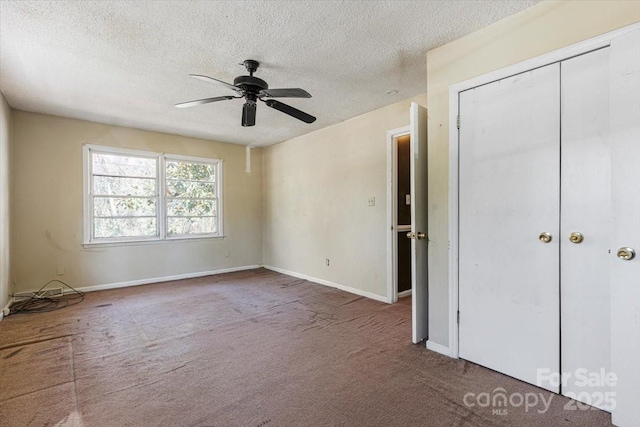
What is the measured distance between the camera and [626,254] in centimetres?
157

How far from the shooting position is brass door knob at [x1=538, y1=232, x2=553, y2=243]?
1.89 meters

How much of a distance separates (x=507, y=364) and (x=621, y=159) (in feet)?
4.69

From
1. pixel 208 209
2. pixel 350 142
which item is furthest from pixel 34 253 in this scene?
pixel 350 142

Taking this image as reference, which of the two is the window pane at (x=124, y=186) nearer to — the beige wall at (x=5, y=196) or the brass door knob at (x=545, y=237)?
the beige wall at (x=5, y=196)

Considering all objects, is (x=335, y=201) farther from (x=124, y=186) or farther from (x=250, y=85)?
(x=124, y=186)

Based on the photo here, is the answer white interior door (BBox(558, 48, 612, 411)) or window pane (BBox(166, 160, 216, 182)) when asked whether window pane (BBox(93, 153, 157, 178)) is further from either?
white interior door (BBox(558, 48, 612, 411))

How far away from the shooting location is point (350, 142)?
4.38 metres

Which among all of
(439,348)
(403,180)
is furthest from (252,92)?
(439,348)

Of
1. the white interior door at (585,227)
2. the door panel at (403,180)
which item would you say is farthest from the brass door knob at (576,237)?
the door panel at (403,180)

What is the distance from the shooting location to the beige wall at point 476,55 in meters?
1.73

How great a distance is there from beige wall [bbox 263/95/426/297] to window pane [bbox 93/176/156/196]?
2.10 metres

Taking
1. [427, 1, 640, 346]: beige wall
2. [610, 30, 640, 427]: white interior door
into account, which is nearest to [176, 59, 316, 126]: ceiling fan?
[427, 1, 640, 346]: beige wall

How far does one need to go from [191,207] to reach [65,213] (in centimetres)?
171

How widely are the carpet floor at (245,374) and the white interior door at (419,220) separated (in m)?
0.28
